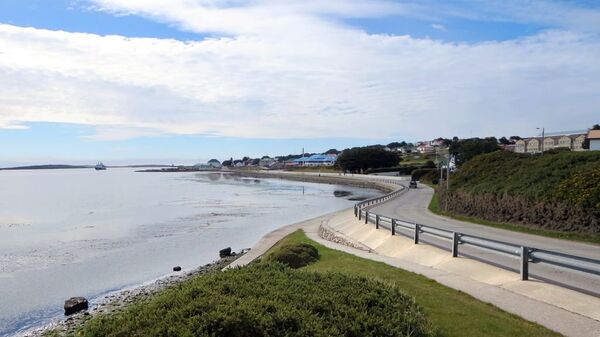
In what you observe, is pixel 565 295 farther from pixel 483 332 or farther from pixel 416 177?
pixel 416 177

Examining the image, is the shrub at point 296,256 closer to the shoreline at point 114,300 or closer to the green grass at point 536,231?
the shoreline at point 114,300

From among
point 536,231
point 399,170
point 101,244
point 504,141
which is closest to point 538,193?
point 536,231

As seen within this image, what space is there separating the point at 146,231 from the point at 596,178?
30.7 m

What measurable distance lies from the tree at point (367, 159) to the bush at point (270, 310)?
131027mm

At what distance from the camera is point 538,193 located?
81.3 feet

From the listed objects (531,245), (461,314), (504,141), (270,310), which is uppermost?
(504,141)

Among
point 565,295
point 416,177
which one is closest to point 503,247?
point 565,295

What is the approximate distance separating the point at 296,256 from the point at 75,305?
7730mm

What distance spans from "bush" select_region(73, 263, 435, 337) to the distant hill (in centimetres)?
1736

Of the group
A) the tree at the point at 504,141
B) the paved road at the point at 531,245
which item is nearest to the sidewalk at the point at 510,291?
the paved road at the point at 531,245

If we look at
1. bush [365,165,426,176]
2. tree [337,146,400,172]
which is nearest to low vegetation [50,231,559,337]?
bush [365,165,426,176]

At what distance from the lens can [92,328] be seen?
5.27 m

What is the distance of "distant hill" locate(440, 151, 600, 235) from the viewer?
21.6 metres

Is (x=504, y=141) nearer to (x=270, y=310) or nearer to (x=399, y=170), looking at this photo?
(x=399, y=170)
